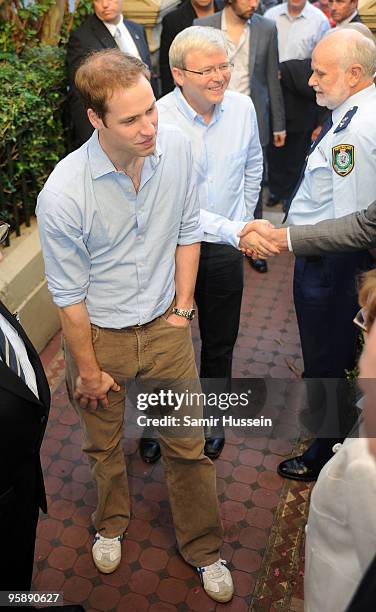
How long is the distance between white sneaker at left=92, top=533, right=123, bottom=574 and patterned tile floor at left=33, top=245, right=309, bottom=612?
0.04 meters

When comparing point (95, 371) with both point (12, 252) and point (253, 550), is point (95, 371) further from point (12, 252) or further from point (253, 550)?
point (12, 252)

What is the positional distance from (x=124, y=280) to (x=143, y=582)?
137 centimetres

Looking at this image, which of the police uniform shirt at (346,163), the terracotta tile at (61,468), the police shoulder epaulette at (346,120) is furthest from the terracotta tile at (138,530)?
the police shoulder epaulette at (346,120)

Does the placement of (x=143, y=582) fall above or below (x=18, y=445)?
below

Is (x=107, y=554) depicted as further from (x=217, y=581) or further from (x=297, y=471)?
(x=297, y=471)

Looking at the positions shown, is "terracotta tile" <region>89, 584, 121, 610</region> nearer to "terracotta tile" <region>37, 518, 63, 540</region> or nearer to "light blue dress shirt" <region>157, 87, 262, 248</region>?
"terracotta tile" <region>37, 518, 63, 540</region>

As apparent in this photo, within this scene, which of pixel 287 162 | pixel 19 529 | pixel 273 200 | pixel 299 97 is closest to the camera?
pixel 19 529

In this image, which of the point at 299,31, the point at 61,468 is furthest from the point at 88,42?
the point at 61,468

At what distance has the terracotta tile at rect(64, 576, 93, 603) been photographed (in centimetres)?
264

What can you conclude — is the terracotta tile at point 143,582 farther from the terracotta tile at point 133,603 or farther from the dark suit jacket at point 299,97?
the dark suit jacket at point 299,97

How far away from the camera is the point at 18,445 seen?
189 centimetres

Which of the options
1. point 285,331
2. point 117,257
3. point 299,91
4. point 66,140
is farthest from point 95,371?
point 299,91

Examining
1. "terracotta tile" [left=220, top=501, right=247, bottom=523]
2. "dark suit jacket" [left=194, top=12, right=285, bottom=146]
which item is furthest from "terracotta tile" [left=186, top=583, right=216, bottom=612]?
"dark suit jacket" [left=194, top=12, right=285, bottom=146]

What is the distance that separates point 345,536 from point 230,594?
4.19ft
